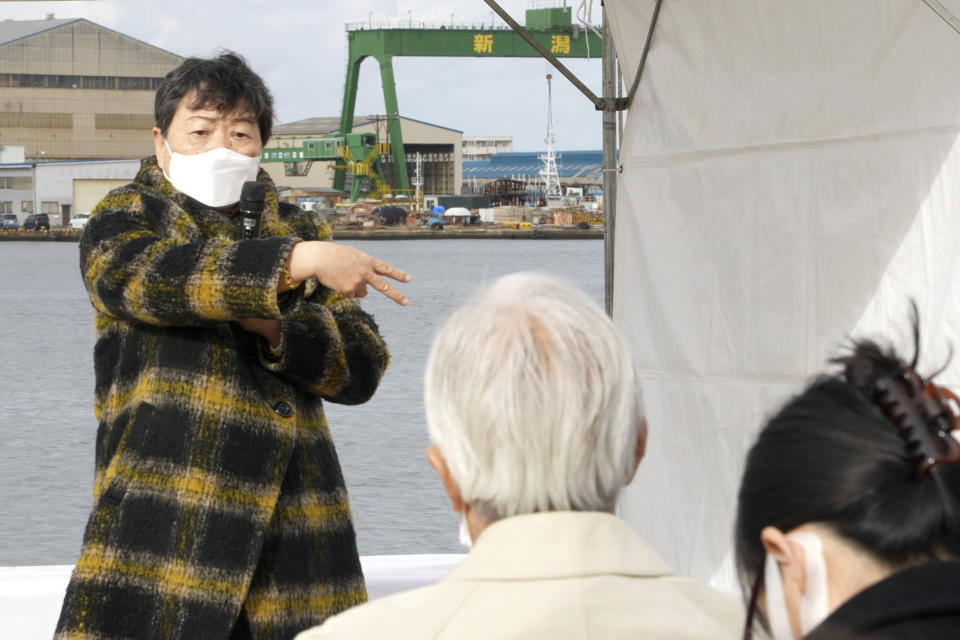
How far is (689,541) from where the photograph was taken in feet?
8.03

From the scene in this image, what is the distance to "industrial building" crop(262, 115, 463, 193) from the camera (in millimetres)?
49375

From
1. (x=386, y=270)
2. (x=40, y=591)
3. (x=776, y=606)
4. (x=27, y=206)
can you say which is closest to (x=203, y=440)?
(x=386, y=270)

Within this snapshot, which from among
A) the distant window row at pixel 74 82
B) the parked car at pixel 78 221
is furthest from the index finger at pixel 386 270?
the distant window row at pixel 74 82

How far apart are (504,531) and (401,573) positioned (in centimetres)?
204

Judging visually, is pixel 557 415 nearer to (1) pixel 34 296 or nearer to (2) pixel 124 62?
(1) pixel 34 296

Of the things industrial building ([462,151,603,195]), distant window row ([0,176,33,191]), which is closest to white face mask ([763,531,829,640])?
distant window row ([0,176,33,191])

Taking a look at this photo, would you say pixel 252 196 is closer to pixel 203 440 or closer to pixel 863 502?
pixel 203 440

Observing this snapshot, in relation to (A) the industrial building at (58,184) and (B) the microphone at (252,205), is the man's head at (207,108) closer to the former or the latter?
(B) the microphone at (252,205)

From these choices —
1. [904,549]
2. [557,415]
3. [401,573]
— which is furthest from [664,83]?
[904,549]

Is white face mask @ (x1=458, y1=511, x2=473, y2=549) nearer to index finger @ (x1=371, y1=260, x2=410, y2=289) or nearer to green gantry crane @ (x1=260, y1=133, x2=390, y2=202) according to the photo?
index finger @ (x1=371, y1=260, x2=410, y2=289)

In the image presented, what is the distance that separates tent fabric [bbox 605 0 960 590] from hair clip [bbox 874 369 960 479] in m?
0.79

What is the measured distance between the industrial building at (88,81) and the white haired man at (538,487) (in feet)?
137

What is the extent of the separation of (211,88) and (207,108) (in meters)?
0.02

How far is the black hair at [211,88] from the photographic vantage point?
1.57m
